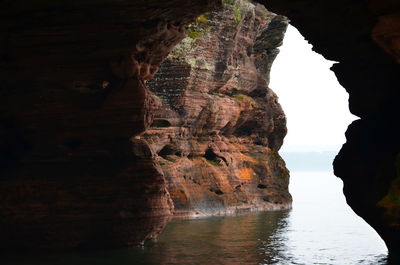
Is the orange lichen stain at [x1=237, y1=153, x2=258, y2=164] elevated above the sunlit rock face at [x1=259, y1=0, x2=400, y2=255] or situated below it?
below

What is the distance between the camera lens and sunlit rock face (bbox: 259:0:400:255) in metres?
37.8

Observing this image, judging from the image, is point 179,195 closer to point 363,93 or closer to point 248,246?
point 248,246

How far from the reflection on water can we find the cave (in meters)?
2.40

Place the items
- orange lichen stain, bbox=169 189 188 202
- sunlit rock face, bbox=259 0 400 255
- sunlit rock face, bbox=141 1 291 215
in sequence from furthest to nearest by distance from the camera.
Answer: sunlit rock face, bbox=141 1 291 215
orange lichen stain, bbox=169 189 188 202
sunlit rock face, bbox=259 0 400 255

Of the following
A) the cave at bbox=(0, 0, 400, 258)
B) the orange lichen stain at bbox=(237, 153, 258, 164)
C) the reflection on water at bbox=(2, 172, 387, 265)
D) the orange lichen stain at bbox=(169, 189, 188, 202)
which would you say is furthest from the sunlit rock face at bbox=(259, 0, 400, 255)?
the orange lichen stain at bbox=(237, 153, 258, 164)

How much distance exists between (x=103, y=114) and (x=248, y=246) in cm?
1203

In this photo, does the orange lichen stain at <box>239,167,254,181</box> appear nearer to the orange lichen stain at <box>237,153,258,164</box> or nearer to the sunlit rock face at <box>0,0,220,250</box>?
the orange lichen stain at <box>237,153,258,164</box>

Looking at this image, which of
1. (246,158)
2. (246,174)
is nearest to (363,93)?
(246,174)

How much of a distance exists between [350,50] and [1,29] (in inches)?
688

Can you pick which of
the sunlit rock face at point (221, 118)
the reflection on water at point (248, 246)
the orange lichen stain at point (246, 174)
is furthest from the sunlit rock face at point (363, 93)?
the orange lichen stain at point (246, 174)

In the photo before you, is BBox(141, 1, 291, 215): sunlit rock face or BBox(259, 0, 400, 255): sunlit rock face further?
BBox(141, 1, 291, 215): sunlit rock face

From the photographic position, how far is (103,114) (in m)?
44.0

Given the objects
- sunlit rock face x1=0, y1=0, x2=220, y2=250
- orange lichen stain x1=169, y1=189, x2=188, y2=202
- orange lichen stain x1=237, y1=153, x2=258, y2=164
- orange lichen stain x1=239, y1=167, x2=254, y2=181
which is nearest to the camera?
sunlit rock face x1=0, y1=0, x2=220, y2=250

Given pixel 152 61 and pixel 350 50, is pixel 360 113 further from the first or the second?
pixel 152 61
